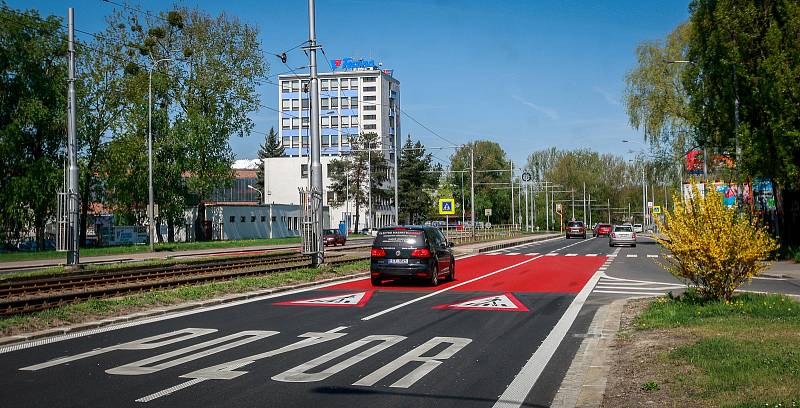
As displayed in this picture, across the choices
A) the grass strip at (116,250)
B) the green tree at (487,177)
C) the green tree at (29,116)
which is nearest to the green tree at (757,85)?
the grass strip at (116,250)

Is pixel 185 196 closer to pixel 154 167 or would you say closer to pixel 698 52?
pixel 154 167

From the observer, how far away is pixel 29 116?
153 feet

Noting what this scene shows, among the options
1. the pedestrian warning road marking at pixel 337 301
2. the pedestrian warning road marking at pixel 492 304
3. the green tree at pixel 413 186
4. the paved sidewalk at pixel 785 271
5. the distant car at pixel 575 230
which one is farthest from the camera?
the green tree at pixel 413 186

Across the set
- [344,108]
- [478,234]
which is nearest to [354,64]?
[344,108]

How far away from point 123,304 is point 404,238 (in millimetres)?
7874

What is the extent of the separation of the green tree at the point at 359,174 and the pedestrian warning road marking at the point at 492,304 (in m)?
78.8

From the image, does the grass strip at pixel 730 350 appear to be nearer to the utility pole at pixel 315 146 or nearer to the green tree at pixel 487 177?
the utility pole at pixel 315 146

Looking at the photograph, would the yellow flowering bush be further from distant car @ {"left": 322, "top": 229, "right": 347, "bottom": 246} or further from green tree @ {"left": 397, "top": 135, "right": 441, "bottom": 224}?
green tree @ {"left": 397, "top": 135, "right": 441, "bottom": 224}

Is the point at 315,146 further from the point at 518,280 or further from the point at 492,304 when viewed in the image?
the point at 492,304

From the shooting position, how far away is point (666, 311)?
1240 centimetres

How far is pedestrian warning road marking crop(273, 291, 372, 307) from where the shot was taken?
15.7 metres

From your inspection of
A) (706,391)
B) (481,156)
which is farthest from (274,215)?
(706,391)

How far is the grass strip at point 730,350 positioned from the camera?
6.59 meters

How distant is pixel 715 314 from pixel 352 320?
6.08 m
